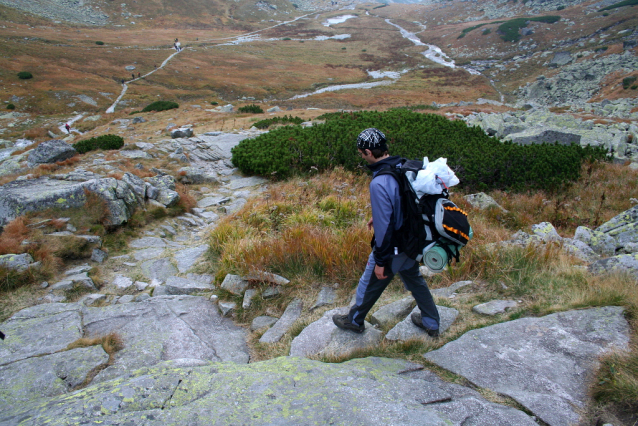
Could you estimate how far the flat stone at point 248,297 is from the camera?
5.14 metres

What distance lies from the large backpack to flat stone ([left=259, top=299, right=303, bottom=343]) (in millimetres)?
2185

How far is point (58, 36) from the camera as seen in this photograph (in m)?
59.9

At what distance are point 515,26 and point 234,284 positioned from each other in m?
93.8

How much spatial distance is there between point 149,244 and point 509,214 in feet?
27.2

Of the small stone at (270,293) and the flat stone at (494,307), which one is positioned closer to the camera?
the flat stone at (494,307)

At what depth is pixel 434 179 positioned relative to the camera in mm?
2984

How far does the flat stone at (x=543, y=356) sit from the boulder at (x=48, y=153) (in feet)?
47.5

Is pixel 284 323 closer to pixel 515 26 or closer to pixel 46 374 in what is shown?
pixel 46 374

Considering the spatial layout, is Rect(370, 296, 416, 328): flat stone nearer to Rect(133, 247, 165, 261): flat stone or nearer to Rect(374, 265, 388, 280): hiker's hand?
Rect(374, 265, 388, 280): hiker's hand

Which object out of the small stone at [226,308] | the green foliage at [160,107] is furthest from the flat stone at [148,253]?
the green foliage at [160,107]

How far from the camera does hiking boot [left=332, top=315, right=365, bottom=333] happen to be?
3903 millimetres

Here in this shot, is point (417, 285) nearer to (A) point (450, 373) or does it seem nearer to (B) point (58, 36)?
(A) point (450, 373)

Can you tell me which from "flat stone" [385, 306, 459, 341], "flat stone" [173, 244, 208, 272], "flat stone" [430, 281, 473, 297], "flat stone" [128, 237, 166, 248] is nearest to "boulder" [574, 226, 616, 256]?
"flat stone" [430, 281, 473, 297]

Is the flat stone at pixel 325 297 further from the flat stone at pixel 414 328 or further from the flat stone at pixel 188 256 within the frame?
the flat stone at pixel 188 256
